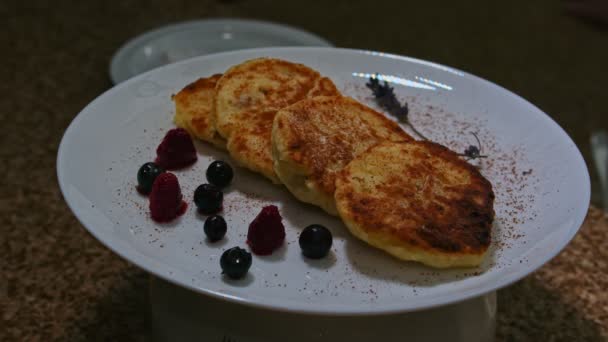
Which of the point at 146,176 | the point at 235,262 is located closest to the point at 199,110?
the point at 146,176

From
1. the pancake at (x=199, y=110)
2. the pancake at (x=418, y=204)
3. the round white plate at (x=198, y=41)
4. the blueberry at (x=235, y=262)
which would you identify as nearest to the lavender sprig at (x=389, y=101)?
the pancake at (x=418, y=204)

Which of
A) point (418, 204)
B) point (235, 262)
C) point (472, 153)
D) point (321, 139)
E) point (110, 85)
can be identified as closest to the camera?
point (235, 262)

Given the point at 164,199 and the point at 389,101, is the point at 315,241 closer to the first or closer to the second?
the point at 164,199

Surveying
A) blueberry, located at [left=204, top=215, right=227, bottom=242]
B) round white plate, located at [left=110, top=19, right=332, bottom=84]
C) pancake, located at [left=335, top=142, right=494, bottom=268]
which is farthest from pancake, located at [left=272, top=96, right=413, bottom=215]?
round white plate, located at [left=110, top=19, right=332, bottom=84]

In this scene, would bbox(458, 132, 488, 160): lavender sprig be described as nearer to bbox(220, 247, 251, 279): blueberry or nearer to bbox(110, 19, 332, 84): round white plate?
bbox(220, 247, 251, 279): blueberry

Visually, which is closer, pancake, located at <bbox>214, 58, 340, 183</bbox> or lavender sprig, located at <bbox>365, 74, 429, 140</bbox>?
pancake, located at <bbox>214, 58, 340, 183</bbox>

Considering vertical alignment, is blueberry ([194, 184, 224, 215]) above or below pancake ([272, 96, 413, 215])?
below
